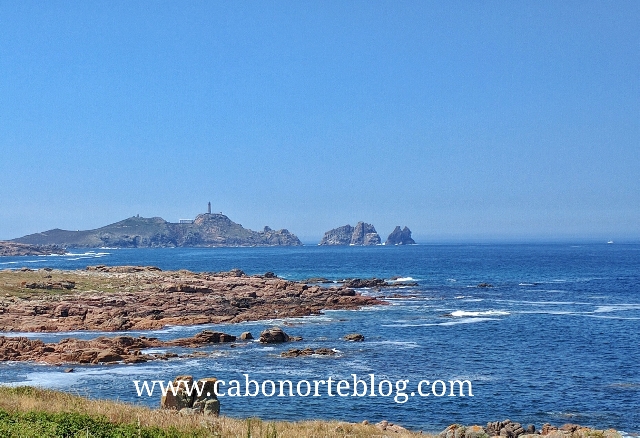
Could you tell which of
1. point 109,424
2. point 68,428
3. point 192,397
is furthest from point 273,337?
point 68,428

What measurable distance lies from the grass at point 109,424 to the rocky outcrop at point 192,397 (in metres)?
3.67

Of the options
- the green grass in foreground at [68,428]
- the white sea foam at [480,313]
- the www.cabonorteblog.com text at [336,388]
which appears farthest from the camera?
the white sea foam at [480,313]

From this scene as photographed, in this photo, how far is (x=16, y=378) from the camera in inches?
1533

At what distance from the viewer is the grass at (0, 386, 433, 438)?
56.9ft

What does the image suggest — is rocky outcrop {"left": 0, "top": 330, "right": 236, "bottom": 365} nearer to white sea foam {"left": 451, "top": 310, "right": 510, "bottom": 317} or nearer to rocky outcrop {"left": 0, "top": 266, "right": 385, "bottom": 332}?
rocky outcrop {"left": 0, "top": 266, "right": 385, "bottom": 332}

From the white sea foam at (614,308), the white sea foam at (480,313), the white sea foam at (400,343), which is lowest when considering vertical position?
the white sea foam at (614,308)

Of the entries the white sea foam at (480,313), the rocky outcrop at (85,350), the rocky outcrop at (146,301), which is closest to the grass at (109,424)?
the rocky outcrop at (85,350)

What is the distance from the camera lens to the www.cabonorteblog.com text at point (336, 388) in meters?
36.0

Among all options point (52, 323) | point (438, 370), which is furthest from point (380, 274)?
point (438, 370)

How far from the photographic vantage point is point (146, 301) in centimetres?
7388

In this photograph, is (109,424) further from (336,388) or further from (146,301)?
(146,301)

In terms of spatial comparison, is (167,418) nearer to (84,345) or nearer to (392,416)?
(392,416)

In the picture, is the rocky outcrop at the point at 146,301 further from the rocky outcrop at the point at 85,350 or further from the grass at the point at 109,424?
the grass at the point at 109,424

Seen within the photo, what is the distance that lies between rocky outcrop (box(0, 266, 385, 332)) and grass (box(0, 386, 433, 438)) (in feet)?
124
